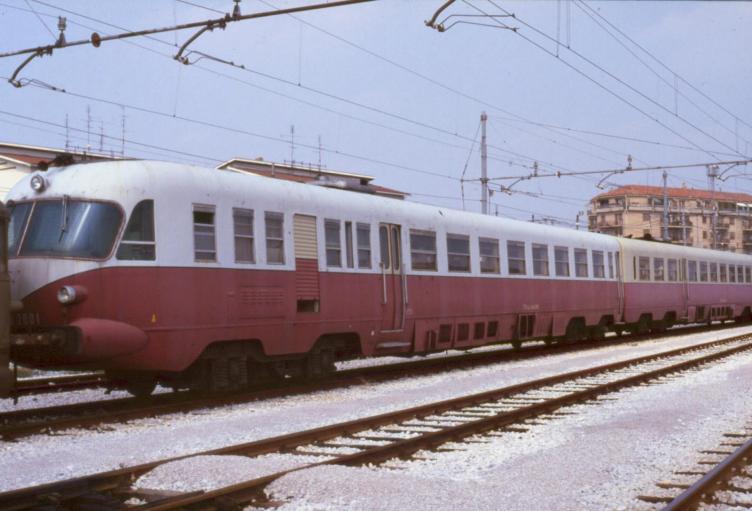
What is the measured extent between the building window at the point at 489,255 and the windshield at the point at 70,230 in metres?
9.71

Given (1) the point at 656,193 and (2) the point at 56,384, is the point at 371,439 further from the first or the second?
(1) the point at 656,193

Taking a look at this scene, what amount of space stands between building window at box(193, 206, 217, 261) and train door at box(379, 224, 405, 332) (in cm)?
426

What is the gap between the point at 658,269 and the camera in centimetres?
3061

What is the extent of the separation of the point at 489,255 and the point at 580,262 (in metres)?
5.58

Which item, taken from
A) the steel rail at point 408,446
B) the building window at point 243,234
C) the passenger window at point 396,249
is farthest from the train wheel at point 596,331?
the building window at point 243,234

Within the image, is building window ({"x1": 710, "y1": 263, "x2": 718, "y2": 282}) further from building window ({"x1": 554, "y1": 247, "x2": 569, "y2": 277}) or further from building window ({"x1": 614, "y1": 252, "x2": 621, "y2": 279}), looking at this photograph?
building window ({"x1": 554, "y1": 247, "x2": 569, "y2": 277})

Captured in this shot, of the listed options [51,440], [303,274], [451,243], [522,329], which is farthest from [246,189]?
[522,329]

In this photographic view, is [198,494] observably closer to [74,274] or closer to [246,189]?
[74,274]

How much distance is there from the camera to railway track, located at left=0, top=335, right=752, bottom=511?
22.2 feet

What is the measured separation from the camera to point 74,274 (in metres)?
11.5

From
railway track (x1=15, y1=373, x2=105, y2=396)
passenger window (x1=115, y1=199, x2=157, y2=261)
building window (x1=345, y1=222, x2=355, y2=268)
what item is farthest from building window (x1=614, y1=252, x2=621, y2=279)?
passenger window (x1=115, y1=199, x2=157, y2=261)

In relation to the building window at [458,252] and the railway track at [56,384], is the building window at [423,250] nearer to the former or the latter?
the building window at [458,252]

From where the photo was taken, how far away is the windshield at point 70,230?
1166 cm

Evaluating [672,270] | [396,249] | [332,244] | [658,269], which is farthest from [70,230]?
[672,270]
